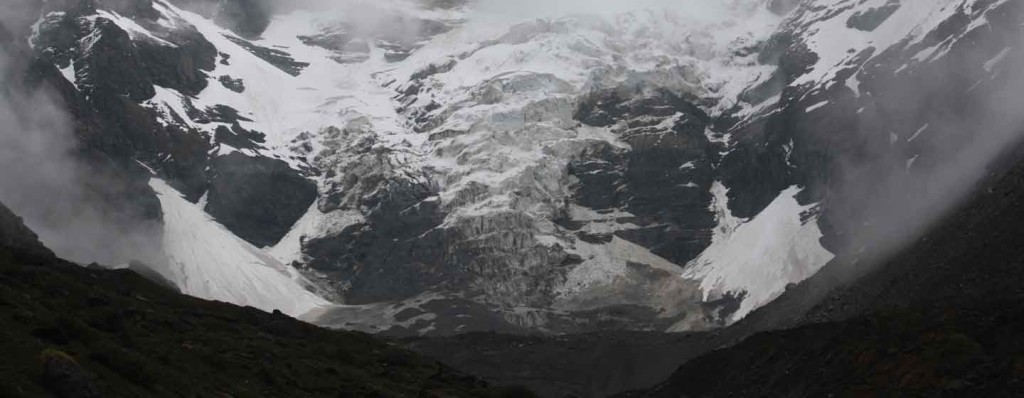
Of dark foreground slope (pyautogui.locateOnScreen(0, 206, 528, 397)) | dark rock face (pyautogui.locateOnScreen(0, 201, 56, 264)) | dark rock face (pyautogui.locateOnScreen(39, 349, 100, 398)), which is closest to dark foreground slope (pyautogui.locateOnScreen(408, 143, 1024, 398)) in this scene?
dark foreground slope (pyautogui.locateOnScreen(0, 206, 528, 397))

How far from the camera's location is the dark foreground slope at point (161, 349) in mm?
56375

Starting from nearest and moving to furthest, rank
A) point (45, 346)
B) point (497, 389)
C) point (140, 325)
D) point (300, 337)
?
1. point (45, 346)
2. point (140, 325)
3. point (497, 389)
4. point (300, 337)

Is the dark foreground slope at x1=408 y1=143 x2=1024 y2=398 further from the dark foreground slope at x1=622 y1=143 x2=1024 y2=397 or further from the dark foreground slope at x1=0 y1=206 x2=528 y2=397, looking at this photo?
the dark foreground slope at x1=0 y1=206 x2=528 y2=397

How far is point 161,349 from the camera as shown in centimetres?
7331

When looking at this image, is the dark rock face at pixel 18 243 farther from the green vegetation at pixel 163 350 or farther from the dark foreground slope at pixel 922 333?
the dark foreground slope at pixel 922 333

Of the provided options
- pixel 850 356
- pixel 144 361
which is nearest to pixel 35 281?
pixel 144 361

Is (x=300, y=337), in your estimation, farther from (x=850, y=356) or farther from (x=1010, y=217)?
(x=1010, y=217)

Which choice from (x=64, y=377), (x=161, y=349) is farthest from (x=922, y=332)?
(x=64, y=377)

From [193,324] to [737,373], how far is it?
200 ft

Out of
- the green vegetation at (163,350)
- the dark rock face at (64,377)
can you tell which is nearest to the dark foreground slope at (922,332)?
the green vegetation at (163,350)

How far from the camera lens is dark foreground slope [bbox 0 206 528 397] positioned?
2219 inches

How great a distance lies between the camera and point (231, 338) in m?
91.1

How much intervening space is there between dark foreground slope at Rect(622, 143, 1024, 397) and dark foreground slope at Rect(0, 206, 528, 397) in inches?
1162

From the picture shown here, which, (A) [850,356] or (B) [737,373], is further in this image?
(B) [737,373]
